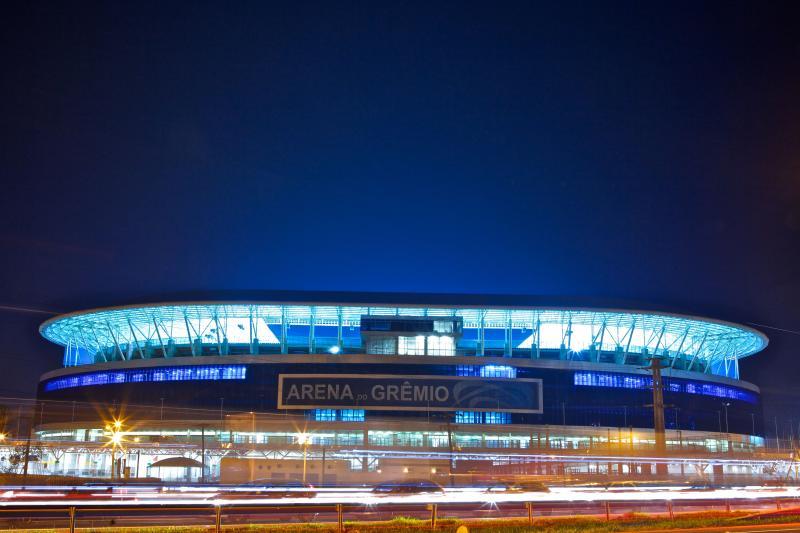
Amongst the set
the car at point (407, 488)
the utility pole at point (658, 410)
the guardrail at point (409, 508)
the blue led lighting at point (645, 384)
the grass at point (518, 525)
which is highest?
the blue led lighting at point (645, 384)

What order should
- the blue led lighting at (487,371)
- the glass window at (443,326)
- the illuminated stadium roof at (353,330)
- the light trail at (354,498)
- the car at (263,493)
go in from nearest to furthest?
the light trail at (354,498), the car at (263,493), the blue led lighting at (487,371), the glass window at (443,326), the illuminated stadium roof at (353,330)

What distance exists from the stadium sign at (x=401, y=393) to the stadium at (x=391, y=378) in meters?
0.14

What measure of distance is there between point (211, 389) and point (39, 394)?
122ft

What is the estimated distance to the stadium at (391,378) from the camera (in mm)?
89062

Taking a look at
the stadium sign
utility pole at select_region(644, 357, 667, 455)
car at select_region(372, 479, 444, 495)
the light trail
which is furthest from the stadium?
the light trail

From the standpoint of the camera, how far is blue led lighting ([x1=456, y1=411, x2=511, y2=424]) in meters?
91.8

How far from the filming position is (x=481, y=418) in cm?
9212

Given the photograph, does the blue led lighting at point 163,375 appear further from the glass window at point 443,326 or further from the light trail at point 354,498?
the light trail at point 354,498

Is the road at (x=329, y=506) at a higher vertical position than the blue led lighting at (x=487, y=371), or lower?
lower

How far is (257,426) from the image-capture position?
82.4 m

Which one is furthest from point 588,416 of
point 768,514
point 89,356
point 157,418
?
point 89,356

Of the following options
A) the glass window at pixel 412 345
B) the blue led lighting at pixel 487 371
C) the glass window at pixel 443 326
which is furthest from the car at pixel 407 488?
the glass window at pixel 443 326

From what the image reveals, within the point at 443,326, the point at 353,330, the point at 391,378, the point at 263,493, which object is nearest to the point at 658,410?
the point at 263,493

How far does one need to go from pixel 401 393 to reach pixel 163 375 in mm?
30456
